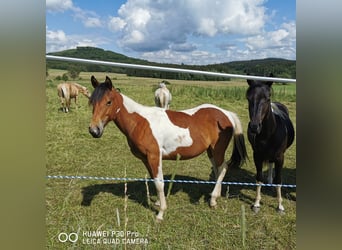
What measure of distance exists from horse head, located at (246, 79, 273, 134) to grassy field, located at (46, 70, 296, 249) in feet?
0.16

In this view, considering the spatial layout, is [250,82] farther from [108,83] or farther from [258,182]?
[108,83]

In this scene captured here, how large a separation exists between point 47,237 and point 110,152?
62 centimetres

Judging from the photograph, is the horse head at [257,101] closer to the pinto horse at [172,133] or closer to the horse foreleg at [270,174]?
the pinto horse at [172,133]

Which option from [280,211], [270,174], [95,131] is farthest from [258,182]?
[95,131]

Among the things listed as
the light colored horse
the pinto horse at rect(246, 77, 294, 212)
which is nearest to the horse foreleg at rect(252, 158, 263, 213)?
the pinto horse at rect(246, 77, 294, 212)

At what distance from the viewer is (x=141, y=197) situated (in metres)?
2.08

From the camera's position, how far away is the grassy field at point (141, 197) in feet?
6.37

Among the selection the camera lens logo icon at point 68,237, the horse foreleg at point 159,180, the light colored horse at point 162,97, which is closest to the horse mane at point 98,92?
the light colored horse at point 162,97

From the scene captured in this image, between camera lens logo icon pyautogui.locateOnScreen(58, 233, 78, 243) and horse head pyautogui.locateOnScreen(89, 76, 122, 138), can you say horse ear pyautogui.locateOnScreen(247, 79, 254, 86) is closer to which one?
horse head pyautogui.locateOnScreen(89, 76, 122, 138)
